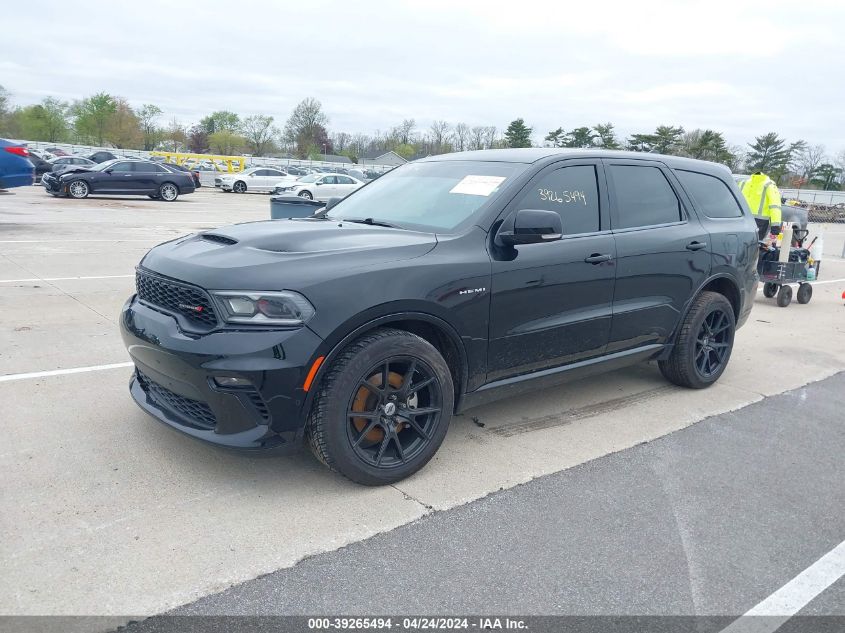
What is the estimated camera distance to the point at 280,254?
11.4 ft

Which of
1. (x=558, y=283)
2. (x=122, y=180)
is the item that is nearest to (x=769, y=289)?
(x=558, y=283)

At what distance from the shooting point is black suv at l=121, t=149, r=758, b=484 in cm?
324

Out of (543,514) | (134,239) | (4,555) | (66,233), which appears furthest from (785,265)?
(66,233)

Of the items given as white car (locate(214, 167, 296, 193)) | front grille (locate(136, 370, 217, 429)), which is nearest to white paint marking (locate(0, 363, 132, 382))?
front grille (locate(136, 370, 217, 429))

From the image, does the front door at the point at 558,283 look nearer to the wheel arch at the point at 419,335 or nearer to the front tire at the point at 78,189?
the wheel arch at the point at 419,335

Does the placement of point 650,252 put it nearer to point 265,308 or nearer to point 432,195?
point 432,195

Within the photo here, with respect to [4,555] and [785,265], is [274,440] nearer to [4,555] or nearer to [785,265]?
[4,555]

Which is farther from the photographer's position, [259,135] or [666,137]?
[259,135]

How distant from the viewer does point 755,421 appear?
504 cm

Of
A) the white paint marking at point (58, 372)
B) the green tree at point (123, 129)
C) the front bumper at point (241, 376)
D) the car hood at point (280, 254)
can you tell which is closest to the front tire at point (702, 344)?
the car hood at point (280, 254)

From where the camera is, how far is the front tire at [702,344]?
5.37 m

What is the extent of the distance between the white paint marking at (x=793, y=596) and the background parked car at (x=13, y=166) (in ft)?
45.6

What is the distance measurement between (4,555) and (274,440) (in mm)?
1179

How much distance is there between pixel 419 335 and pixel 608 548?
4.76 feet
